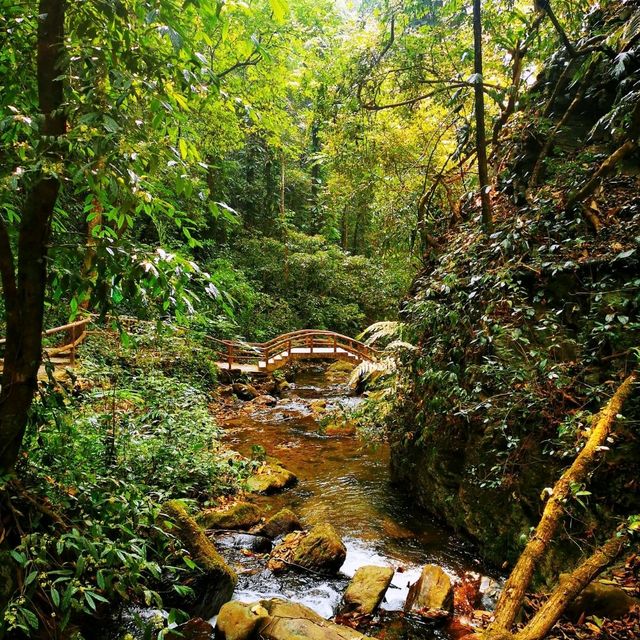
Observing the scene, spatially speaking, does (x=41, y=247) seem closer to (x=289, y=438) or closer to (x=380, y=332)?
(x=380, y=332)

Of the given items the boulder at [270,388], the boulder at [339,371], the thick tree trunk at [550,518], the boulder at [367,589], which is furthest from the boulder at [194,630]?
the boulder at [339,371]

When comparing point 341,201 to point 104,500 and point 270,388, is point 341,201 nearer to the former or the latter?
point 270,388

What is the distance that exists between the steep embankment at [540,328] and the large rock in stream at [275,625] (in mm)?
1887

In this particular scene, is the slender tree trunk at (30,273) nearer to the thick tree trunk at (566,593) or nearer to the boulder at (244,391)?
the thick tree trunk at (566,593)

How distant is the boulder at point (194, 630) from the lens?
338 centimetres

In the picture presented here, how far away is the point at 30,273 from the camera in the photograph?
2.17 metres

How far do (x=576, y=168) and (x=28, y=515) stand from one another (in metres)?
6.00

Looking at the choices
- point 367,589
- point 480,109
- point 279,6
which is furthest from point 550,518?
point 480,109

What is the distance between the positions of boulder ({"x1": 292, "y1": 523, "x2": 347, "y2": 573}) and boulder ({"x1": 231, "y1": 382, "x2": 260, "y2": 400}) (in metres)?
7.36

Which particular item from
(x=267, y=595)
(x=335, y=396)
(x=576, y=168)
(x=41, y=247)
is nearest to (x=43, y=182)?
(x=41, y=247)

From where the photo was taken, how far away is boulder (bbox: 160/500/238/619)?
359cm

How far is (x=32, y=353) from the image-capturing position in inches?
89.7

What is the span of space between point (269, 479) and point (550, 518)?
4476 millimetres

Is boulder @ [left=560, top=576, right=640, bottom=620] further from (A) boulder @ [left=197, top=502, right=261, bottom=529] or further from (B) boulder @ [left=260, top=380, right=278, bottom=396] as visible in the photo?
(B) boulder @ [left=260, top=380, right=278, bottom=396]
